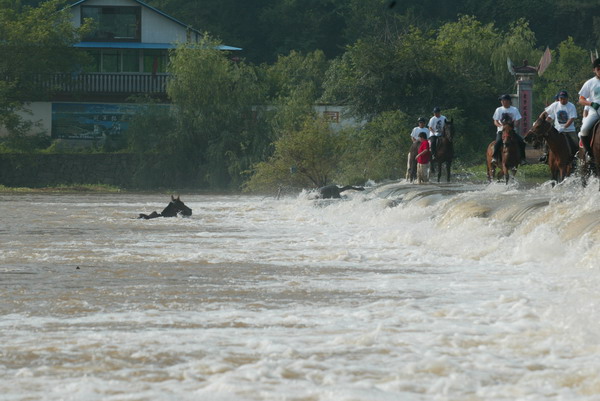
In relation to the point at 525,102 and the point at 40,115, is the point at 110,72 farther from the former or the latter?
the point at 525,102

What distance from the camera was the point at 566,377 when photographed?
8.12 metres

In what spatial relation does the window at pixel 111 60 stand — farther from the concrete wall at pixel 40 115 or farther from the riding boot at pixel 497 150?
the riding boot at pixel 497 150

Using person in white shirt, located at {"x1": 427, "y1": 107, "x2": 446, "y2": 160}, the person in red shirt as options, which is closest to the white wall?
the person in red shirt

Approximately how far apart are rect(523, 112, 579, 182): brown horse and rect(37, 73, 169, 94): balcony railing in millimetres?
38174

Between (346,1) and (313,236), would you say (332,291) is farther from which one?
(346,1)

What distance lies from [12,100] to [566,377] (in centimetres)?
5069

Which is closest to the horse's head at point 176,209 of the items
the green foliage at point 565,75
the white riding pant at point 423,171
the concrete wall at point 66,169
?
the white riding pant at point 423,171

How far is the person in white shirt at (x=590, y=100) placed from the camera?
18.9 metres

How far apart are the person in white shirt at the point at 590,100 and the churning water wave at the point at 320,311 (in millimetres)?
900

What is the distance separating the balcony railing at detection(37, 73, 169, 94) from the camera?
5960 cm

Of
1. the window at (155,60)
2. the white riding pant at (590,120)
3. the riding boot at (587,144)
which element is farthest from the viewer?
the window at (155,60)

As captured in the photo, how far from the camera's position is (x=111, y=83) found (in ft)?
200

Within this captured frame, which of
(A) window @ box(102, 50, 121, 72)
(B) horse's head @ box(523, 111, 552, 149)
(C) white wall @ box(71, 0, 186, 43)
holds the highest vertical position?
(C) white wall @ box(71, 0, 186, 43)

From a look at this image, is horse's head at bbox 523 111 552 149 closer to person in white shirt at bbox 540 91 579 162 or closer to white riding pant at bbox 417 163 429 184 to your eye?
person in white shirt at bbox 540 91 579 162
